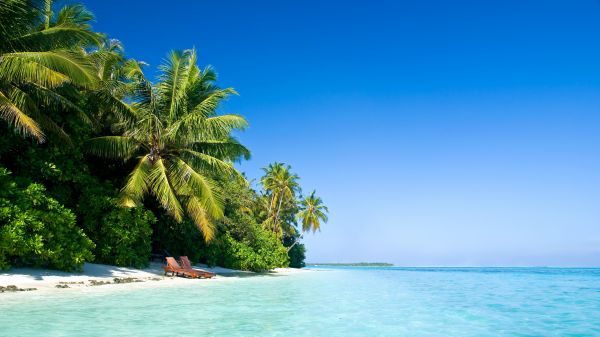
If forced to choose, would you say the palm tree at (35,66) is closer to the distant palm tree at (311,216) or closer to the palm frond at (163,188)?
the palm frond at (163,188)

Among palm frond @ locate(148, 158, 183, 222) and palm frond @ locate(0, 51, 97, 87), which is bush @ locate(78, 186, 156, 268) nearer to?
palm frond @ locate(148, 158, 183, 222)

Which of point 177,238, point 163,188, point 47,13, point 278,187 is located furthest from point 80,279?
point 278,187

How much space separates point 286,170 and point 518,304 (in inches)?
1286

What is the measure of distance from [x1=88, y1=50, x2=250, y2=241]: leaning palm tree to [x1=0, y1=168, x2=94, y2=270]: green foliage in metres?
3.27

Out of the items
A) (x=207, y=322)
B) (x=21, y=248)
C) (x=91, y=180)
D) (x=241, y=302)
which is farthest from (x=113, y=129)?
(x=207, y=322)

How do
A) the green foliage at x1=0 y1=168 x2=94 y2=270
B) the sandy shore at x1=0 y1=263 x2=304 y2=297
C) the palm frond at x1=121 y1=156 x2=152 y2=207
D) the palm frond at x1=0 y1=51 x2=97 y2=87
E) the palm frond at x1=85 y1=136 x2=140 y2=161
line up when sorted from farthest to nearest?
the palm frond at x1=85 y1=136 x2=140 y2=161 < the palm frond at x1=121 y1=156 x2=152 y2=207 < the palm frond at x1=0 y1=51 x2=97 y2=87 < the sandy shore at x1=0 y1=263 x2=304 y2=297 < the green foliage at x1=0 y1=168 x2=94 y2=270

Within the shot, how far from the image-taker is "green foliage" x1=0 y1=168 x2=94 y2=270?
10289mm

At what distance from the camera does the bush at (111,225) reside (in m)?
14.8

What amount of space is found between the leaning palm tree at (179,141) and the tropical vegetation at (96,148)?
0.15 ft

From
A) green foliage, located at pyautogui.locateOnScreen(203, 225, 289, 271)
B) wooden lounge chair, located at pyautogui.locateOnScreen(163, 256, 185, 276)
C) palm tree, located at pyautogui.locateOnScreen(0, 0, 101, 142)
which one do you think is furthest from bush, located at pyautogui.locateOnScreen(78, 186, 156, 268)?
green foliage, located at pyautogui.locateOnScreen(203, 225, 289, 271)

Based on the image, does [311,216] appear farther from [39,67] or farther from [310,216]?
[39,67]

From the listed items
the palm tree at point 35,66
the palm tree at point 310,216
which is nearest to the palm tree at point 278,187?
the palm tree at point 310,216

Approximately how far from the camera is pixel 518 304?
1149 centimetres

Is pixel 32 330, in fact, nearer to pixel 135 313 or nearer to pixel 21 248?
pixel 135 313
